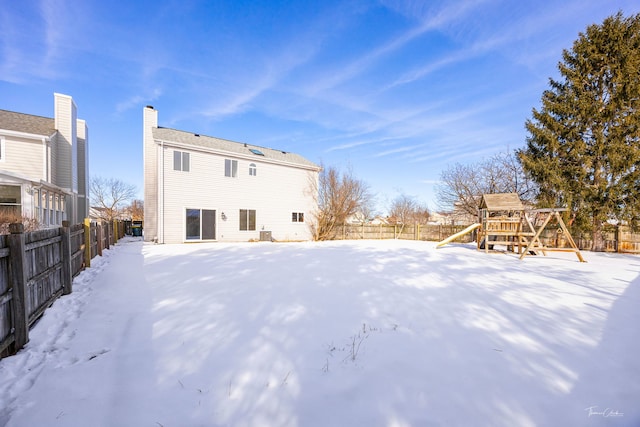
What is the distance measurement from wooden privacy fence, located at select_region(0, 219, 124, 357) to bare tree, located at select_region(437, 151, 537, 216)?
21575mm

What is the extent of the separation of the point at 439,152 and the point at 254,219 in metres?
17.2

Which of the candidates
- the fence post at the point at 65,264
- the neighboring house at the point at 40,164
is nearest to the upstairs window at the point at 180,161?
the neighboring house at the point at 40,164

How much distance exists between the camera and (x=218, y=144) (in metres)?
16.1

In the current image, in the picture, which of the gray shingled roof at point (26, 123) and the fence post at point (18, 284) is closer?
the fence post at point (18, 284)

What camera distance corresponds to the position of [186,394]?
2115mm

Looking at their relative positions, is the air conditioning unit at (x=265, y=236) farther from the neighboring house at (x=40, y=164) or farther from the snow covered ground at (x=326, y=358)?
the snow covered ground at (x=326, y=358)

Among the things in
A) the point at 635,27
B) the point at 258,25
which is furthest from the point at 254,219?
the point at 635,27

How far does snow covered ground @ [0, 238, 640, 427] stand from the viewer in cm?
195

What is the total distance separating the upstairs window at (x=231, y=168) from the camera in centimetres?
1528

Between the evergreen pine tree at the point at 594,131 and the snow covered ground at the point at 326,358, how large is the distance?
33.7 ft

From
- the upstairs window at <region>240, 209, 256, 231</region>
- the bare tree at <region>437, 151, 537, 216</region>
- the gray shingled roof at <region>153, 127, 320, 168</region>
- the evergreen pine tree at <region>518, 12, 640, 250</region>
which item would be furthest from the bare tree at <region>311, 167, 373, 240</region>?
the evergreen pine tree at <region>518, 12, 640, 250</region>

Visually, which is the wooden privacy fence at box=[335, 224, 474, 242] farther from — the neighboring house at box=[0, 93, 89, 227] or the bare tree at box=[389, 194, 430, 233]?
the bare tree at box=[389, 194, 430, 233]

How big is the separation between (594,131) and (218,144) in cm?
1961

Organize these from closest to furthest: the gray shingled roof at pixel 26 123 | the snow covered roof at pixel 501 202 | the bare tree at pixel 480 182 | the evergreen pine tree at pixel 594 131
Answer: the snow covered roof at pixel 501 202 → the evergreen pine tree at pixel 594 131 → the gray shingled roof at pixel 26 123 → the bare tree at pixel 480 182
